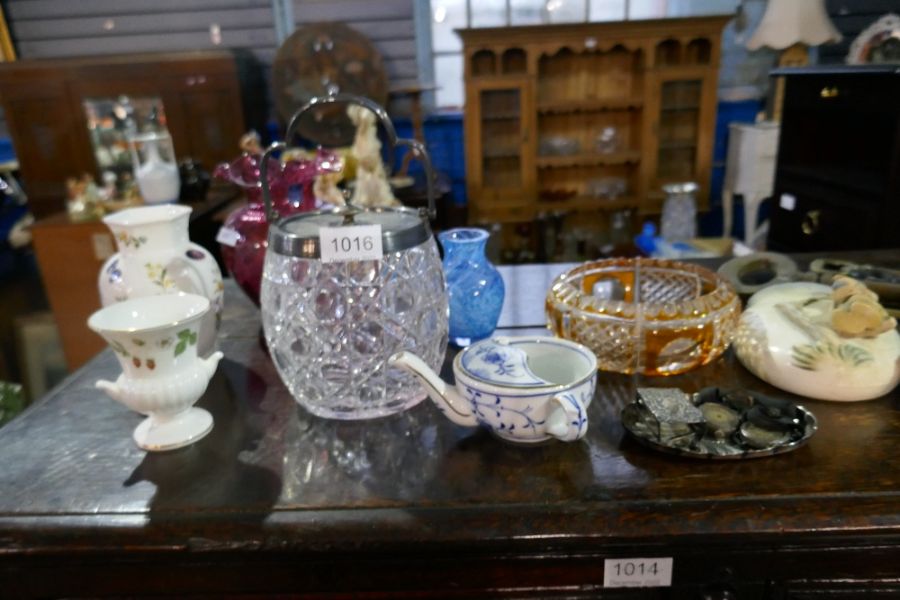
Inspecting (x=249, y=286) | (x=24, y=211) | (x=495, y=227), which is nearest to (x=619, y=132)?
(x=495, y=227)

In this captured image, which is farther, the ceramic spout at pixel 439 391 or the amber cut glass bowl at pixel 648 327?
the amber cut glass bowl at pixel 648 327

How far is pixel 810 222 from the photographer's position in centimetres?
213

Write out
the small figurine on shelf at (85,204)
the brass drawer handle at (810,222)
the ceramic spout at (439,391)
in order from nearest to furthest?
the ceramic spout at (439,391)
the brass drawer handle at (810,222)
the small figurine on shelf at (85,204)

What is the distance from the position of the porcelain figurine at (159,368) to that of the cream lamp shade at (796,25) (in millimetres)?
3067

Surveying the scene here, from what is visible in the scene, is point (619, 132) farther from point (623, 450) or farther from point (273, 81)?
point (623, 450)

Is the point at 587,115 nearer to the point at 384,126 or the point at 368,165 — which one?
the point at 368,165

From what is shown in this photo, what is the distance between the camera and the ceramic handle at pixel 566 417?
26.2 inches

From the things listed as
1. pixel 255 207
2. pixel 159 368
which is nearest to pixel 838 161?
pixel 255 207

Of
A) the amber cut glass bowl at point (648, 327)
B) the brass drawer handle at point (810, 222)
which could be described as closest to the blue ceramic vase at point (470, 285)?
the amber cut glass bowl at point (648, 327)

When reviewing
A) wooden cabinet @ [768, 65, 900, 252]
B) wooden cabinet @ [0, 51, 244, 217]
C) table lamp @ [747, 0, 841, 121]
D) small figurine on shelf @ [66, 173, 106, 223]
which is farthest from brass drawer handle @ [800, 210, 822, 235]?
small figurine on shelf @ [66, 173, 106, 223]

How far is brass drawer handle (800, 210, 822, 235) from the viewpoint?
2088 millimetres

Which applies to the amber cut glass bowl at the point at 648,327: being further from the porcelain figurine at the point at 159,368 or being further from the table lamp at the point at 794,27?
the table lamp at the point at 794,27

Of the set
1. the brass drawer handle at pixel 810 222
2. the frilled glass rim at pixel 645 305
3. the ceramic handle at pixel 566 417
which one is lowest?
the brass drawer handle at pixel 810 222

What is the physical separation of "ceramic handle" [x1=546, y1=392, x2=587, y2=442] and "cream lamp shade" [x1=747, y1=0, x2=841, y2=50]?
9.75 feet
